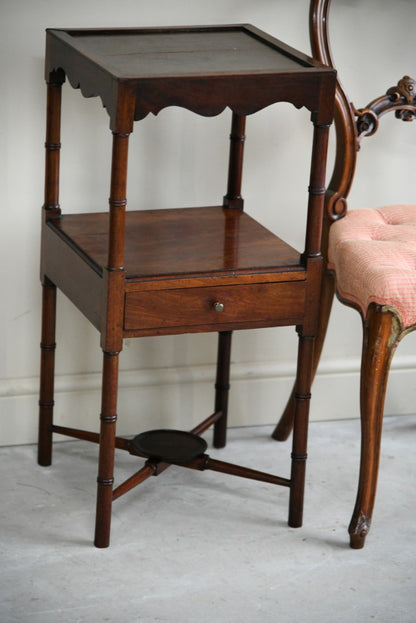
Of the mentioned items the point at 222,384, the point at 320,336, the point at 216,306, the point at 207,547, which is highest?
the point at 216,306

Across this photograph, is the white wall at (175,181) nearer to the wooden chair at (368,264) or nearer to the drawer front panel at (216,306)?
the wooden chair at (368,264)

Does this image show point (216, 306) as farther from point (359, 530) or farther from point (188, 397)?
point (188, 397)

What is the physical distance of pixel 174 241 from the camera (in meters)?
1.91

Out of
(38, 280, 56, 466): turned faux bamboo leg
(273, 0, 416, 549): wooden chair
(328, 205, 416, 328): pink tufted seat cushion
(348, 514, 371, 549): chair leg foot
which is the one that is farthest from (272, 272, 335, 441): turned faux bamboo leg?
(38, 280, 56, 466): turned faux bamboo leg

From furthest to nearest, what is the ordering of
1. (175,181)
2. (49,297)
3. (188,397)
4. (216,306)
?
(188,397) → (175,181) → (49,297) → (216,306)

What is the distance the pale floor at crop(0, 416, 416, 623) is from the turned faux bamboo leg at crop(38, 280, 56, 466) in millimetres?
50

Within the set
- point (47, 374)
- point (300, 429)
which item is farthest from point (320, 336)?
point (47, 374)

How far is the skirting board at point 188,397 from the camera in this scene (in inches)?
87.9

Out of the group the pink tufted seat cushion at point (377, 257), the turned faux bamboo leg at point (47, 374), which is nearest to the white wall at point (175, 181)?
the turned faux bamboo leg at point (47, 374)

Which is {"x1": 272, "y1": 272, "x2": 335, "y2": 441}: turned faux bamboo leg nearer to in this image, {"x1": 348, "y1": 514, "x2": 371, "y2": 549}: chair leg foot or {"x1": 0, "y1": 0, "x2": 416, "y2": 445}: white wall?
{"x1": 0, "y1": 0, "x2": 416, "y2": 445}: white wall

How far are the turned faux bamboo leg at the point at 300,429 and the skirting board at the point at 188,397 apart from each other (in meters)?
0.44

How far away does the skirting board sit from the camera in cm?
223

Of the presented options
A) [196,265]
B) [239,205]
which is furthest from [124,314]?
[239,205]

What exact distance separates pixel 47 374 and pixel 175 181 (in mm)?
487
